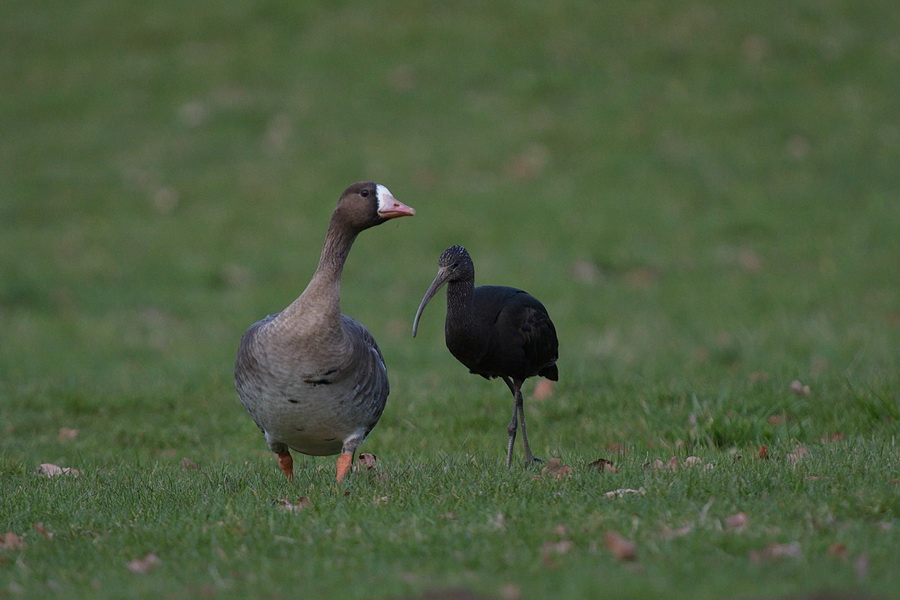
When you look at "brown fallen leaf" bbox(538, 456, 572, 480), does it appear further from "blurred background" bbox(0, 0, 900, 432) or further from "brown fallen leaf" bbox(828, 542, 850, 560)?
"blurred background" bbox(0, 0, 900, 432)

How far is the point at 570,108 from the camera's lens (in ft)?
65.0

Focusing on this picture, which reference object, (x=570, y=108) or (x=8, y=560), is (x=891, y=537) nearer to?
(x=8, y=560)

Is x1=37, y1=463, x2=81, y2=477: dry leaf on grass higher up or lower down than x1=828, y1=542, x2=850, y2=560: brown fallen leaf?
lower down

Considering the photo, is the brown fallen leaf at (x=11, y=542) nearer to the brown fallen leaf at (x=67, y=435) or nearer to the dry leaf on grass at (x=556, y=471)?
the dry leaf on grass at (x=556, y=471)

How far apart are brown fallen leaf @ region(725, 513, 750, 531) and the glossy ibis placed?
258 centimetres

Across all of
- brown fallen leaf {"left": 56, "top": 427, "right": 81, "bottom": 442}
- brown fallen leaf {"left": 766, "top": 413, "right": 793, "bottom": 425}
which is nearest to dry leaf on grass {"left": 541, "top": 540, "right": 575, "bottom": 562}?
brown fallen leaf {"left": 766, "top": 413, "right": 793, "bottom": 425}

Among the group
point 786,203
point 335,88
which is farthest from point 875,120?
point 335,88

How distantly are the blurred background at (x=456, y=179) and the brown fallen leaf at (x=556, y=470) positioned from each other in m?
2.72

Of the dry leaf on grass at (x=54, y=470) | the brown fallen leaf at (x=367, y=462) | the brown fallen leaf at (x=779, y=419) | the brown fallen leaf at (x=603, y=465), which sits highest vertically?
the brown fallen leaf at (x=603, y=465)

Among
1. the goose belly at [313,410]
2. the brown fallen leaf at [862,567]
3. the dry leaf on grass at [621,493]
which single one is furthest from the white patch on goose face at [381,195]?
the brown fallen leaf at [862,567]

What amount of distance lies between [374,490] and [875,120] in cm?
1482

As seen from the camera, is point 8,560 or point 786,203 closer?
point 8,560

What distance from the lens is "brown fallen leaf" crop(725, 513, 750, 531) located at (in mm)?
5281

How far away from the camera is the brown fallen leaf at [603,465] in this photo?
6895 millimetres
